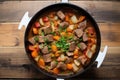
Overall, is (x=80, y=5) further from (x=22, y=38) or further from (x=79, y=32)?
(x=22, y=38)

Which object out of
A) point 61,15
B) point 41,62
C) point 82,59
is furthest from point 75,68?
point 61,15

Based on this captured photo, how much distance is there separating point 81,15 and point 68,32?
12 centimetres

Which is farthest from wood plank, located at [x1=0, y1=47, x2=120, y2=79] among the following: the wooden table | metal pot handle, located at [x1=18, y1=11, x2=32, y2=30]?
metal pot handle, located at [x1=18, y1=11, x2=32, y2=30]

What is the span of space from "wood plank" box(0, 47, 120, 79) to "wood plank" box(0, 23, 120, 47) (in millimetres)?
36

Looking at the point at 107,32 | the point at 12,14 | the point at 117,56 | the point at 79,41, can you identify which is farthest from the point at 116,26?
the point at 12,14

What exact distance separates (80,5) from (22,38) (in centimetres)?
40

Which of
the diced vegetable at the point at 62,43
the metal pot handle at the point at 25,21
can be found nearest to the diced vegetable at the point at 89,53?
the diced vegetable at the point at 62,43

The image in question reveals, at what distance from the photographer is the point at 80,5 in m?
1.64

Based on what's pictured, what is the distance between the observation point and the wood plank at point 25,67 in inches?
62.2

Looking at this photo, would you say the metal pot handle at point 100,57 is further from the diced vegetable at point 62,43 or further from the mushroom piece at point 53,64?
the mushroom piece at point 53,64

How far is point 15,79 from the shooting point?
1586 mm

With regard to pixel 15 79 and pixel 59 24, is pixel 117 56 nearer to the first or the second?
pixel 59 24

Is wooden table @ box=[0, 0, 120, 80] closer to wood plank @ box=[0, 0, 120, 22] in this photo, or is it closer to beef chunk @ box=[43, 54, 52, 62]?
wood plank @ box=[0, 0, 120, 22]

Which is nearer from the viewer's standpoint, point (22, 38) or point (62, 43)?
point (62, 43)
